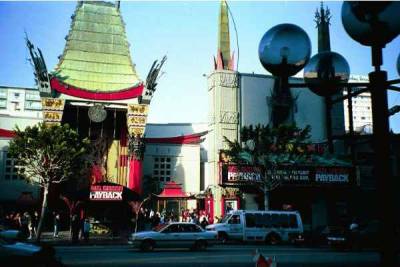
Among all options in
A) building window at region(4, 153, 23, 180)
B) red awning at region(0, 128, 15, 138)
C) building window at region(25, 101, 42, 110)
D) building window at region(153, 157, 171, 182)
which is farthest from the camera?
building window at region(25, 101, 42, 110)

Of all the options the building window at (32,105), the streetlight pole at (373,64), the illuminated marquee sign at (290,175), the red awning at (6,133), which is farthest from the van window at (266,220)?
the building window at (32,105)

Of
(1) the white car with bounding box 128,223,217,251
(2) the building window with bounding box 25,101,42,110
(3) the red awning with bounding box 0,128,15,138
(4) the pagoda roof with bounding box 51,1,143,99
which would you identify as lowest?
(1) the white car with bounding box 128,223,217,251

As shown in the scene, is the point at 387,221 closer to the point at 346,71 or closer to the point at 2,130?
the point at 346,71

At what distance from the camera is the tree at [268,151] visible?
31.2 meters

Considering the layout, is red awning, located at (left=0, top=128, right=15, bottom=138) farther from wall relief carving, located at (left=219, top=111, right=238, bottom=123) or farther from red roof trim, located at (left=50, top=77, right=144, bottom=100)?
wall relief carving, located at (left=219, top=111, right=238, bottom=123)

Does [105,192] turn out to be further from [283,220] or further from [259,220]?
[283,220]

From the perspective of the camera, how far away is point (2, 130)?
38594 millimetres

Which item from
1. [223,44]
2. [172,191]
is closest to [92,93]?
[172,191]

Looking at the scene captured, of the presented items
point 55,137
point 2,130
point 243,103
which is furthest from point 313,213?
point 2,130

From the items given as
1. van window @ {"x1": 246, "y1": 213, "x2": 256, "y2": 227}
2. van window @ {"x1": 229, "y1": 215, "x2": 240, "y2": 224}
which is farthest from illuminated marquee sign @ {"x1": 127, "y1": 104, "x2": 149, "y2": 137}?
van window @ {"x1": 246, "y1": 213, "x2": 256, "y2": 227}

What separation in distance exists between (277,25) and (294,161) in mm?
29615

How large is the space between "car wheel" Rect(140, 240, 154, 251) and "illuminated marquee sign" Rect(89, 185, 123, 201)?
12157 mm

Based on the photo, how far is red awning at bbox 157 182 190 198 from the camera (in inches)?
1516

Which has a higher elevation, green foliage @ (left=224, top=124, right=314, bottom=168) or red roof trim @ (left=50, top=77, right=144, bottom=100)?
red roof trim @ (left=50, top=77, right=144, bottom=100)
